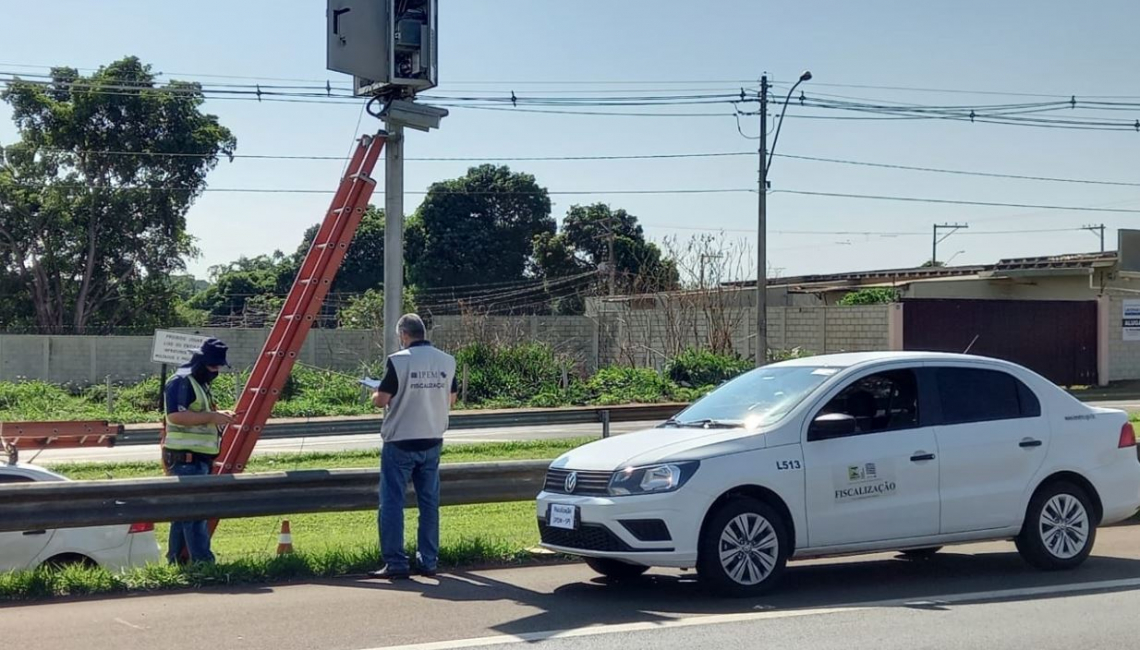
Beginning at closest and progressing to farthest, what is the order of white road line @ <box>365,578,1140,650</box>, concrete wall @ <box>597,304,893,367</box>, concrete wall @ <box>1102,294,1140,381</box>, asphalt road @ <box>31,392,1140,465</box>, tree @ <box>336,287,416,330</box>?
white road line @ <box>365,578,1140,650</box> → asphalt road @ <box>31,392,1140,465</box> → concrete wall @ <box>597,304,893,367</box> → concrete wall @ <box>1102,294,1140,381</box> → tree @ <box>336,287,416,330</box>

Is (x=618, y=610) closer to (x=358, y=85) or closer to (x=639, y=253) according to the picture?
(x=358, y=85)

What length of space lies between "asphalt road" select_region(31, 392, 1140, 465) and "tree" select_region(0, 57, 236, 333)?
19284mm

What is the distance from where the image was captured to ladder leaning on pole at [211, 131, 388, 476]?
1064 cm

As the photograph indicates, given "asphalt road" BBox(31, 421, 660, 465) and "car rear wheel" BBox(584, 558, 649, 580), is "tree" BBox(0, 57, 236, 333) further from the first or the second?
"car rear wheel" BBox(584, 558, 649, 580)

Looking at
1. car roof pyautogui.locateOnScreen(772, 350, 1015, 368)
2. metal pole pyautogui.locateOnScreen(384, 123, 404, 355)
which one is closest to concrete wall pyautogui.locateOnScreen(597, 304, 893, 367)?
car roof pyautogui.locateOnScreen(772, 350, 1015, 368)

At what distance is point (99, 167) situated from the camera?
4138 cm

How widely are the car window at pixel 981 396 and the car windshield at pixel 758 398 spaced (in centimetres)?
88

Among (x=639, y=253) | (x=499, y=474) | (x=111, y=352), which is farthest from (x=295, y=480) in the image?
(x=639, y=253)

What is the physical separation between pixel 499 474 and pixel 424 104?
3.21 meters

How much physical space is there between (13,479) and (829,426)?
20.7ft

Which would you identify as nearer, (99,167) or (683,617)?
(683,617)

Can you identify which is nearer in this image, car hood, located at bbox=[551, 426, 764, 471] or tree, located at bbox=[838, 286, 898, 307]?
car hood, located at bbox=[551, 426, 764, 471]

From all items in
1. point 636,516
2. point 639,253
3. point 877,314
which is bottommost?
point 636,516

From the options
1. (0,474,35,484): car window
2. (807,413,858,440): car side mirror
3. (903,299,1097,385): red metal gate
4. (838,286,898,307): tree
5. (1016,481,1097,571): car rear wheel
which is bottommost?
(1016,481,1097,571): car rear wheel
